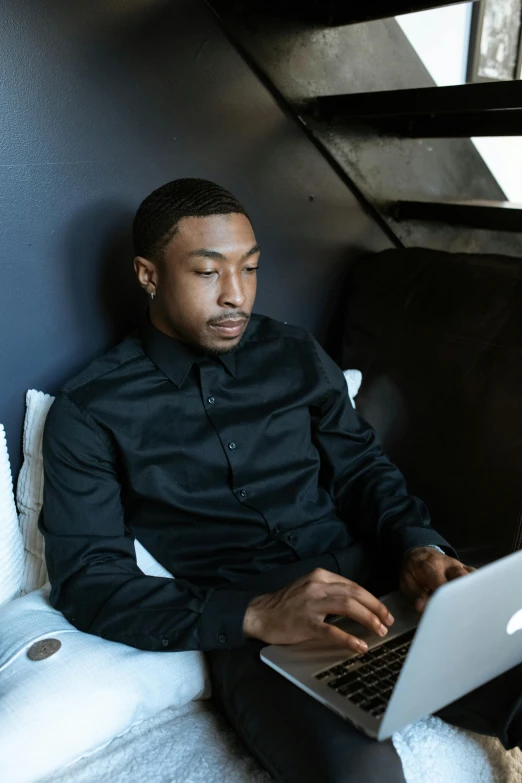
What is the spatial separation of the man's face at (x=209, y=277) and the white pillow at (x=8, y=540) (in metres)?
0.46

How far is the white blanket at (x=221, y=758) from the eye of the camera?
1150mm

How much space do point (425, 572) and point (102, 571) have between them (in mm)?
569

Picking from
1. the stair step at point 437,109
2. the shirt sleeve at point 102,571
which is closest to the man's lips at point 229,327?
the shirt sleeve at point 102,571

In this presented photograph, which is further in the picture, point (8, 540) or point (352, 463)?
point (352, 463)

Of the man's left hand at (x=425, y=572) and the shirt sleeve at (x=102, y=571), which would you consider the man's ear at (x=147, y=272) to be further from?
the man's left hand at (x=425, y=572)

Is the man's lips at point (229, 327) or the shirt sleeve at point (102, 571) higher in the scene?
the man's lips at point (229, 327)

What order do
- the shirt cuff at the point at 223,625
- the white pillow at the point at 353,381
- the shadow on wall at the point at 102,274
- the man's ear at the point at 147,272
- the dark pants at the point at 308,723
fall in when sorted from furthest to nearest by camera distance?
the white pillow at the point at 353,381, the shadow on wall at the point at 102,274, the man's ear at the point at 147,272, the shirt cuff at the point at 223,625, the dark pants at the point at 308,723

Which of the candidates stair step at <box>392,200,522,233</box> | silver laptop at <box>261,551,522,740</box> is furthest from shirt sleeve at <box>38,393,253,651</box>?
stair step at <box>392,200,522,233</box>

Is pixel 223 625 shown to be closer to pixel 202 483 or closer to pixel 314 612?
pixel 314 612

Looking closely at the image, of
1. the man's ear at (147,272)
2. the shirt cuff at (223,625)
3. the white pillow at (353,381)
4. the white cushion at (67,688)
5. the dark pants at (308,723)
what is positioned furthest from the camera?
the white pillow at (353,381)

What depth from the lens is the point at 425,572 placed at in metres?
1.32

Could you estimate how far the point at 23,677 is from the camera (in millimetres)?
1207

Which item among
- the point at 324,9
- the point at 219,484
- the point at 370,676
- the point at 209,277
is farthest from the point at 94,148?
the point at 370,676

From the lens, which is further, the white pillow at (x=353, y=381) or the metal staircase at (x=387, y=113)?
the white pillow at (x=353, y=381)
